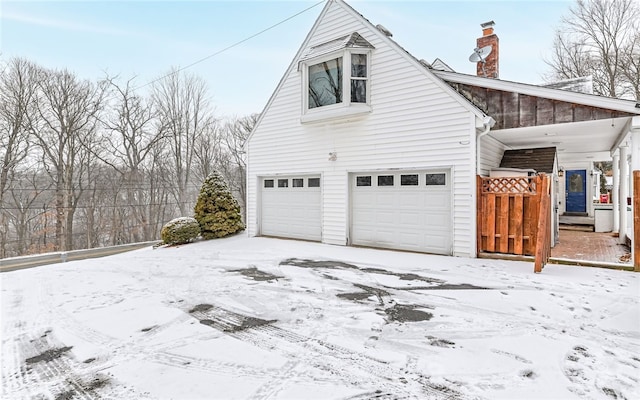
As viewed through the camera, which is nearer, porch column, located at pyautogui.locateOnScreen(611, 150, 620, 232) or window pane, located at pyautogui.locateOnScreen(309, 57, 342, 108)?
window pane, located at pyautogui.locateOnScreen(309, 57, 342, 108)

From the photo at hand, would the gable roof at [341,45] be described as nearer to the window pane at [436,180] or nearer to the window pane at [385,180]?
the window pane at [385,180]

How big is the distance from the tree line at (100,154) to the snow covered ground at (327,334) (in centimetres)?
1487

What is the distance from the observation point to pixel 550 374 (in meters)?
2.62

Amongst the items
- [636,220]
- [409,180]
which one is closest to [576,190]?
[636,220]

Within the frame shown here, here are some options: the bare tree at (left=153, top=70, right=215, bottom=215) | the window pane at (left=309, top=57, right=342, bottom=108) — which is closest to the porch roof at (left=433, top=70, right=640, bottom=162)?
the window pane at (left=309, top=57, right=342, bottom=108)

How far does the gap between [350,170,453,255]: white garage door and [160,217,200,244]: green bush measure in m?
5.94

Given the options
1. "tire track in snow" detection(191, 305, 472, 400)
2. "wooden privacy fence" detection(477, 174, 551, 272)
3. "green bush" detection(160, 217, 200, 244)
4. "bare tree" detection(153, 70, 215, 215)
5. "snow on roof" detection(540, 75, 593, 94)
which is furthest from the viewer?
"bare tree" detection(153, 70, 215, 215)

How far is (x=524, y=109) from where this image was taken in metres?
7.46

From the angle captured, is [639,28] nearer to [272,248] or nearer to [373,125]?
[373,125]

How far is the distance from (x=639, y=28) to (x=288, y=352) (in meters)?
23.1

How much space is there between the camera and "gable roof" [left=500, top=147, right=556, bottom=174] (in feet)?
28.6

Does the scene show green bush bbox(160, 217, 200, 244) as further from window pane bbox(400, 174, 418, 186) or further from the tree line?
the tree line

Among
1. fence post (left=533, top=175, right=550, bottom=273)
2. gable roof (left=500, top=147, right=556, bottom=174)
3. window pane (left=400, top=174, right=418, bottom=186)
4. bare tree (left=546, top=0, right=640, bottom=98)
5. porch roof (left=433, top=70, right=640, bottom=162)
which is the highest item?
bare tree (left=546, top=0, right=640, bottom=98)

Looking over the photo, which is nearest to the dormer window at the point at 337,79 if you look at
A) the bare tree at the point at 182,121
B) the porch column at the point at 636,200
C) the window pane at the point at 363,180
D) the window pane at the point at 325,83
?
the window pane at the point at 325,83
